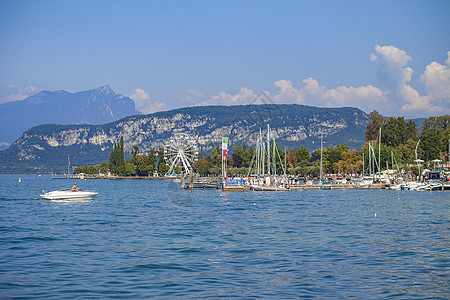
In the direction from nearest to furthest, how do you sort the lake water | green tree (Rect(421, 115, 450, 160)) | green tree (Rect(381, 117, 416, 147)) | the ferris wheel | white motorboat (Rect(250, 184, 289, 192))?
the lake water, white motorboat (Rect(250, 184, 289, 192)), green tree (Rect(421, 115, 450, 160)), green tree (Rect(381, 117, 416, 147)), the ferris wheel

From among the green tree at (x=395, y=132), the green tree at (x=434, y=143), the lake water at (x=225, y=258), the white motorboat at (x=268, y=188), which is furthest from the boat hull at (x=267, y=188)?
the green tree at (x=395, y=132)

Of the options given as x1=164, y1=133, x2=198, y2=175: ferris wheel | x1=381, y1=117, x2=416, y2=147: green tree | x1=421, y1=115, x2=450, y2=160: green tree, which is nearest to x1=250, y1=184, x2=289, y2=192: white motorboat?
x1=421, y1=115, x2=450, y2=160: green tree

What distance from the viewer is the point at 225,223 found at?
3756 cm

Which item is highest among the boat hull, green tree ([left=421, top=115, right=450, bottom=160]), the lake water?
green tree ([left=421, top=115, right=450, bottom=160])

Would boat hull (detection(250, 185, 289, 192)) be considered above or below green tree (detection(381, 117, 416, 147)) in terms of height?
below

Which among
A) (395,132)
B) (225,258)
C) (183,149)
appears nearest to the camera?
(225,258)

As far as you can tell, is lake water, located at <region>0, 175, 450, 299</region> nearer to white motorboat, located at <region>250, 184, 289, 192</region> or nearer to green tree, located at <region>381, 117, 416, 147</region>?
white motorboat, located at <region>250, 184, 289, 192</region>

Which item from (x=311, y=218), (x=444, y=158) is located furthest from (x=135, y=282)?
(x=444, y=158)

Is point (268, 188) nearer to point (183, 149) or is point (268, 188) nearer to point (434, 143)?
point (434, 143)

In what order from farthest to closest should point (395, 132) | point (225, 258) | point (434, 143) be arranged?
point (395, 132) → point (434, 143) → point (225, 258)

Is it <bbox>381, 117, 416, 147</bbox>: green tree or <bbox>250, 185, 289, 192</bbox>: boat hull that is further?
<bbox>381, 117, 416, 147</bbox>: green tree

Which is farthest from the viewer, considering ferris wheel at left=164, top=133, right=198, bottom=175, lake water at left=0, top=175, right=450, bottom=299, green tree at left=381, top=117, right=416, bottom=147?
ferris wheel at left=164, top=133, right=198, bottom=175

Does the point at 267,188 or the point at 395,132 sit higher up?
the point at 395,132

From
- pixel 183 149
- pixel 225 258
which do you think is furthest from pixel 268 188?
pixel 183 149
